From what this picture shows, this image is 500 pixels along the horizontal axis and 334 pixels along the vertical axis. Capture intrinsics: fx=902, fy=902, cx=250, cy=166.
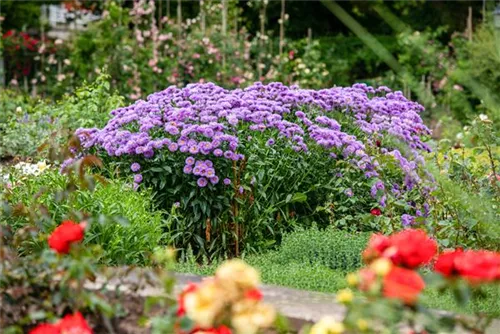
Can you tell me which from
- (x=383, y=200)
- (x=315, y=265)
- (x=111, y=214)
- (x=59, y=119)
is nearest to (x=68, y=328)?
(x=111, y=214)

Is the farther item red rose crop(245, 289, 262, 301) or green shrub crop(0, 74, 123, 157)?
green shrub crop(0, 74, 123, 157)

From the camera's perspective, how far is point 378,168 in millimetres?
5391

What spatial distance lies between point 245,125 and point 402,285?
11.8 ft

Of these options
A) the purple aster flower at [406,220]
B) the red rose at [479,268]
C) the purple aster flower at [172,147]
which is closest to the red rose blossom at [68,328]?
the red rose at [479,268]

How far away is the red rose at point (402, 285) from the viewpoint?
82.7 inches

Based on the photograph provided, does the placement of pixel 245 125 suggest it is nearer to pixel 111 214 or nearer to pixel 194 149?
pixel 194 149

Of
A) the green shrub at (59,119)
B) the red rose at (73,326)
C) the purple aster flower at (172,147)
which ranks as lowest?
the green shrub at (59,119)

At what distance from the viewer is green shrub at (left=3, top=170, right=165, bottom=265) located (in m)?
4.45

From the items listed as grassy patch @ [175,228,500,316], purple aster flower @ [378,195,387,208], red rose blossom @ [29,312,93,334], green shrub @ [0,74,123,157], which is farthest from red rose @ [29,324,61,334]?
green shrub @ [0,74,123,157]

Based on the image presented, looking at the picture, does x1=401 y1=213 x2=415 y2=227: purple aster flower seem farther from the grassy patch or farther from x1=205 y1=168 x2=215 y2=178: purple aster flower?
x1=205 y1=168 x2=215 y2=178: purple aster flower

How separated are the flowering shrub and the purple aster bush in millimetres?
2692

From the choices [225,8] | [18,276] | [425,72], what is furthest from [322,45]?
[18,276]

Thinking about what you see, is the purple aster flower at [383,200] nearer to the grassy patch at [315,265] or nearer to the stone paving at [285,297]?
the grassy patch at [315,265]

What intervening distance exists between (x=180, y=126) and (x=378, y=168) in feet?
3.98
